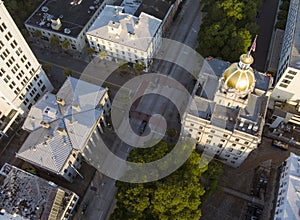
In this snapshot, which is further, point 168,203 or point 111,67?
point 111,67

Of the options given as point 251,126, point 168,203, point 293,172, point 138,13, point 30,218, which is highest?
point 138,13


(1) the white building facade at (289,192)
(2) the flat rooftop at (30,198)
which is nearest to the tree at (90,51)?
(2) the flat rooftop at (30,198)

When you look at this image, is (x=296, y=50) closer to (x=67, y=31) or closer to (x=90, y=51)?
(x=90, y=51)

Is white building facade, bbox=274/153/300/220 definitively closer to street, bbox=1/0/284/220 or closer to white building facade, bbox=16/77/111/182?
street, bbox=1/0/284/220

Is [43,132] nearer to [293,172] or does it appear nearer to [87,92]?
[87,92]

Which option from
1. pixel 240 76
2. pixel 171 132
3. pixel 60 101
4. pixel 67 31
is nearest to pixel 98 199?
pixel 171 132

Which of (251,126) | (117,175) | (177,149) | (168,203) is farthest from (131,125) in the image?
(251,126)

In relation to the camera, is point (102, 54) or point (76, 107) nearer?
point (76, 107)

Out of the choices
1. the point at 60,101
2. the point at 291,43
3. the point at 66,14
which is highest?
the point at 291,43
